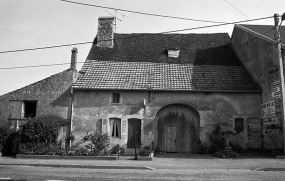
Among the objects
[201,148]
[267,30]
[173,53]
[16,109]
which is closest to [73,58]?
[16,109]

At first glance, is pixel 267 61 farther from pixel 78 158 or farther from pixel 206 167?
pixel 78 158

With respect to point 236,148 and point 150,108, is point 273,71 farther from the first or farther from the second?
point 150,108

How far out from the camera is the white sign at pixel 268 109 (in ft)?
52.8

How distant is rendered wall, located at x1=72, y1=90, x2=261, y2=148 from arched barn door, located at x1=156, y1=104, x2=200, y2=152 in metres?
0.50

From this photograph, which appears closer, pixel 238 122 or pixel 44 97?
pixel 238 122

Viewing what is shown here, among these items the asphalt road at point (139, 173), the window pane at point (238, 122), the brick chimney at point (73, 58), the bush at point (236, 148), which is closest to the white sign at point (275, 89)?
the window pane at point (238, 122)

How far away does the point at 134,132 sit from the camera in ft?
60.5

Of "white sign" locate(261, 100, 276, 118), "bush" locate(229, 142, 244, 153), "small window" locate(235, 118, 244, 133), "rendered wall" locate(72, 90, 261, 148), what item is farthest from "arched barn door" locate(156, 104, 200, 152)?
"white sign" locate(261, 100, 276, 118)

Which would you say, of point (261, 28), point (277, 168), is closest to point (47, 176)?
point (277, 168)

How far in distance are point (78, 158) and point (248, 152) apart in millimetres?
10365

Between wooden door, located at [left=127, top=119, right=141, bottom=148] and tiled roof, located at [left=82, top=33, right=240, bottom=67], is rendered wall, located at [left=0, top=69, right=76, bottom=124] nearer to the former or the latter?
tiled roof, located at [left=82, top=33, right=240, bottom=67]

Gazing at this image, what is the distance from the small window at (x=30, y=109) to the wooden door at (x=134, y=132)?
264 inches

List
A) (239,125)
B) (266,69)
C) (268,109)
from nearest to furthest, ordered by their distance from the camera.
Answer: (268,109) < (266,69) < (239,125)

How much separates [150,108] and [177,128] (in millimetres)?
2335
